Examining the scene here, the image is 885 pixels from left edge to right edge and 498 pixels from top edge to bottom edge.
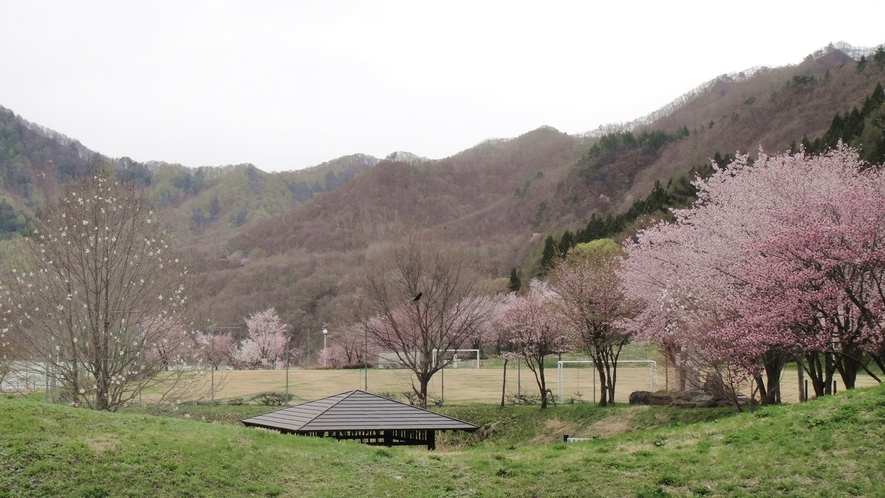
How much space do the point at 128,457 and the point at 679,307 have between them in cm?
1466

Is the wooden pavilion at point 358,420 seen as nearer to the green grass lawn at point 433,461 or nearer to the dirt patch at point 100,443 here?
the green grass lawn at point 433,461

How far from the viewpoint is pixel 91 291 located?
17.9 metres

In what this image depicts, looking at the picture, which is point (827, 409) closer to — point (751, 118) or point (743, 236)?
point (743, 236)

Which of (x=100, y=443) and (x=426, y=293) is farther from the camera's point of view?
(x=426, y=293)

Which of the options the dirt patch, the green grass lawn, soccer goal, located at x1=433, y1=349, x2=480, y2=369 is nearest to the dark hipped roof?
the green grass lawn

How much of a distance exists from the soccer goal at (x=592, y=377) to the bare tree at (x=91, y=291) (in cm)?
1568

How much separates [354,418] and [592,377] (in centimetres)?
2291

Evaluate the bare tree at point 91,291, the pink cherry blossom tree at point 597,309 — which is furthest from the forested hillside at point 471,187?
the pink cherry blossom tree at point 597,309

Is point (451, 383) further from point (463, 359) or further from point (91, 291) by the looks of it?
point (91, 291)

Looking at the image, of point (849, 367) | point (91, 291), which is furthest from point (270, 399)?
point (849, 367)

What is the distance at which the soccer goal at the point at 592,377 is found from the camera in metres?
30.2

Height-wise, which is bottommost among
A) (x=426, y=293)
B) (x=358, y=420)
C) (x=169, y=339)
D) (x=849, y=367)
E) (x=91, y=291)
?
(x=358, y=420)

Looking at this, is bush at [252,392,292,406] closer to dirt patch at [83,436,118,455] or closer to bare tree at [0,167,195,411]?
bare tree at [0,167,195,411]

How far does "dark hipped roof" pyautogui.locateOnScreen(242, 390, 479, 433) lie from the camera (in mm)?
15086
